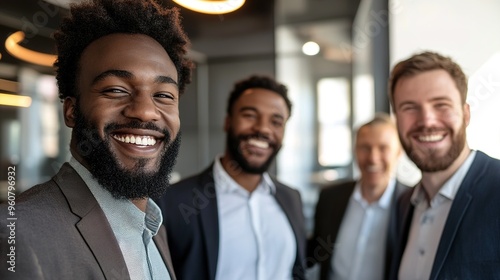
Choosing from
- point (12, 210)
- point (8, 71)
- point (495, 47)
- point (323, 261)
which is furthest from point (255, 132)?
point (8, 71)

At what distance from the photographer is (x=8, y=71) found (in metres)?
4.54

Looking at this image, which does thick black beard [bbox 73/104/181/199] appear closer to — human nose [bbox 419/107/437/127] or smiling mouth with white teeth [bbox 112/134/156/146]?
smiling mouth with white teeth [bbox 112/134/156/146]

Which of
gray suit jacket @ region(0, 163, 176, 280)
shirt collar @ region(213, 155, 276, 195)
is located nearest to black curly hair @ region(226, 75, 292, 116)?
shirt collar @ region(213, 155, 276, 195)

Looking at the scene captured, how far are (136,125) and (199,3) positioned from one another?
276 centimetres

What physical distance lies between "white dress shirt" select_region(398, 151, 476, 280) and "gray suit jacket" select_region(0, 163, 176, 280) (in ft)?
4.64

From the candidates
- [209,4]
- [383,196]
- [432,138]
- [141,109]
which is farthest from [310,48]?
[141,109]

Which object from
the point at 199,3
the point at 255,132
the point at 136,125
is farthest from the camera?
the point at 199,3

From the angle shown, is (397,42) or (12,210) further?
(397,42)

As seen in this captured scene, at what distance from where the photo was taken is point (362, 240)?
2828 millimetres

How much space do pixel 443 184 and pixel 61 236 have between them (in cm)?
171

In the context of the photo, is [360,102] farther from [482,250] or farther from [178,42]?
[178,42]

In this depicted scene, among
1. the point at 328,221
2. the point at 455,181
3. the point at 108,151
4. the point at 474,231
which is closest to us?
the point at 108,151

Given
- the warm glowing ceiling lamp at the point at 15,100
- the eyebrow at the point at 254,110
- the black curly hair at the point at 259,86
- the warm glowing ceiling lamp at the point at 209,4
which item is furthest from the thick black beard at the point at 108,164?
the warm glowing ceiling lamp at the point at 15,100

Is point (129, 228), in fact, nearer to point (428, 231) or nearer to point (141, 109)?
point (141, 109)
